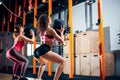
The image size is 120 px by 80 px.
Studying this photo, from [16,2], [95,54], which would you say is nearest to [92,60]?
[95,54]

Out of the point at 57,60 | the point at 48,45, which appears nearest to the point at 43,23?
the point at 48,45

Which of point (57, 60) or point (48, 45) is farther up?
point (48, 45)

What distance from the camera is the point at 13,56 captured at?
16.7 ft

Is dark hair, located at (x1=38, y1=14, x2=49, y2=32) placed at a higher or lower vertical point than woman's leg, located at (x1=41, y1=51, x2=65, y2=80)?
higher

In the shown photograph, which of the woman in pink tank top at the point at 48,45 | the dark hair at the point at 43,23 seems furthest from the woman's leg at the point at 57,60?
the dark hair at the point at 43,23

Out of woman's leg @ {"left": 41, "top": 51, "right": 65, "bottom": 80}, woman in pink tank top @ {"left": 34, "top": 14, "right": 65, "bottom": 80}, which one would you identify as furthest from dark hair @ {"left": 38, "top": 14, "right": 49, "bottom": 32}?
woman's leg @ {"left": 41, "top": 51, "right": 65, "bottom": 80}

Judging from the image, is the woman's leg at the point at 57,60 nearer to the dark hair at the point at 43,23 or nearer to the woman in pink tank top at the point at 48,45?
the woman in pink tank top at the point at 48,45

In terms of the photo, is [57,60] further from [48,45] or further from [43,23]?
[43,23]

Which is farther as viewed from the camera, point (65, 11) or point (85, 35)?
point (65, 11)

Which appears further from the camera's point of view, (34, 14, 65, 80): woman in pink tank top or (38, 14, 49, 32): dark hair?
(38, 14, 49, 32): dark hair

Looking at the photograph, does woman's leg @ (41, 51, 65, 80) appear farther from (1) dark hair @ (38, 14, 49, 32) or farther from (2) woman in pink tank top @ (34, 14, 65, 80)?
(1) dark hair @ (38, 14, 49, 32)

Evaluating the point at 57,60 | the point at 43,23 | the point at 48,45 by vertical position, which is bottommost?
Result: the point at 57,60

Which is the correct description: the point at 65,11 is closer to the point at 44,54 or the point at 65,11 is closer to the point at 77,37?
the point at 77,37

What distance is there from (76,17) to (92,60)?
2981mm
